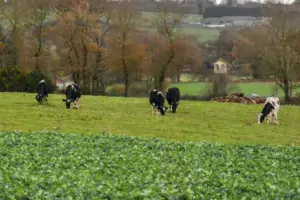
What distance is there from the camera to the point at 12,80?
2275 inches

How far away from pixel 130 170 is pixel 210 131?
14.9 meters

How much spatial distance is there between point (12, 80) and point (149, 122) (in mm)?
27759

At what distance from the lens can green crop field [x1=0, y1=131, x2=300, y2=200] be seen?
14312 millimetres

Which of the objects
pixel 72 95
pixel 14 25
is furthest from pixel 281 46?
pixel 14 25

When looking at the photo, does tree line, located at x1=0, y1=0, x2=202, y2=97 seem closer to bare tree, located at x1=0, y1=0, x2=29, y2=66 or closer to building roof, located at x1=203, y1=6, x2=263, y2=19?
bare tree, located at x1=0, y1=0, x2=29, y2=66

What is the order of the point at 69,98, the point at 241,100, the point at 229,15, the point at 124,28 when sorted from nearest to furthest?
the point at 69,98, the point at 241,100, the point at 124,28, the point at 229,15

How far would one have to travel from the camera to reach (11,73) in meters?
57.9

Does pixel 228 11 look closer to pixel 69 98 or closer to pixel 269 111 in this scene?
pixel 69 98

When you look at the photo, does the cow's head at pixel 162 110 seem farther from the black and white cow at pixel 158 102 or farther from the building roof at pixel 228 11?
the building roof at pixel 228 11

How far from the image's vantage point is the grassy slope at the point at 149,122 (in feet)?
98.5

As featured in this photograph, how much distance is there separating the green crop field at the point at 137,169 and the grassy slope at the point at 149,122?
5.14 meters

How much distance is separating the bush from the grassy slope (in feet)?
42.9

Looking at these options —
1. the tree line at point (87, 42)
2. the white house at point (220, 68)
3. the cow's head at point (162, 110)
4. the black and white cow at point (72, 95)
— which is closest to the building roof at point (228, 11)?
the white house at point (220, 68)

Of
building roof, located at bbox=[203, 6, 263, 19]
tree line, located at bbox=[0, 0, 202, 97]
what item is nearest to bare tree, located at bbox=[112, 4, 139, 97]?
tree line, located at bbox=[0, 0, 202, 97]
